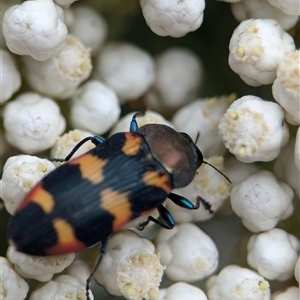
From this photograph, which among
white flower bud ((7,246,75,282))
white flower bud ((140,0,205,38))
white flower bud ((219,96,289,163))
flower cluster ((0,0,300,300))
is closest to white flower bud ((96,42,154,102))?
flower cluster ((0,0,300,300))

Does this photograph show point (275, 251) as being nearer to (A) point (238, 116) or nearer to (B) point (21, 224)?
(A) point (238, 116)

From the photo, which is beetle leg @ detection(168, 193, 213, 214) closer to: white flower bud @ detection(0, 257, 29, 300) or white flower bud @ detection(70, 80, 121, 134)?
white flower bud @ detection(70, 80, 121, 134)

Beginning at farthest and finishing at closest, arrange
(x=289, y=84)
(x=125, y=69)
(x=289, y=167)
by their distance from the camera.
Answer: (x=125, y=69) < (x=289, y=167) < (x=289, y=84)

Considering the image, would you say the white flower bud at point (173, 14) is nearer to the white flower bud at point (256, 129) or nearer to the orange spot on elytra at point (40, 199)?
the white flower bud at point (256, 129)

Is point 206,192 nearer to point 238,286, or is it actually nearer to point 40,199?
point 238,286

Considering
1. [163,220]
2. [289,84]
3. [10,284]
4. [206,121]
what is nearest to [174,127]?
[206,121]

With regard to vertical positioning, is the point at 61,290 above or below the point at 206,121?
below

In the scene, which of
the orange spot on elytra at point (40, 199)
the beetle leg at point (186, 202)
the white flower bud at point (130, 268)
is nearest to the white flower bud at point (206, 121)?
the beetle leg at point (186, 202)
